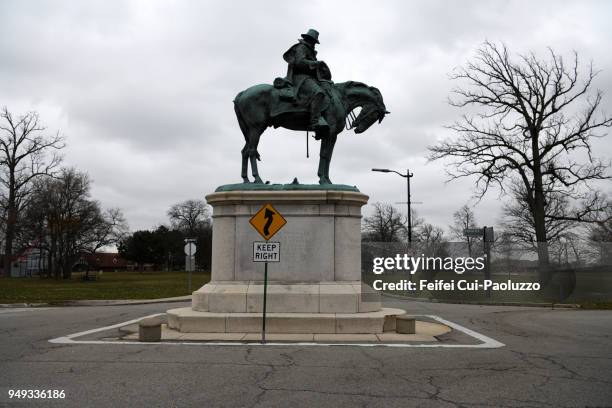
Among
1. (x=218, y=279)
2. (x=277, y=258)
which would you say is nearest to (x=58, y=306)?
(x=218, y=279)

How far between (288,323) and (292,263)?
149cm

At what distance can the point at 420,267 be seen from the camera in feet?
89.5

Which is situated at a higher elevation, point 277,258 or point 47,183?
point 47,183

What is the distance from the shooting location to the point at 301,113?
42.9 ft

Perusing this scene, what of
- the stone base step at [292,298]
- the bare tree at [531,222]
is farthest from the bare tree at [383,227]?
the stone base step at [292,298]

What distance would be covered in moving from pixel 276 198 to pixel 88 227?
51787mm

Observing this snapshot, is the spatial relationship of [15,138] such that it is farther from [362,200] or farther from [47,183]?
[362,200]

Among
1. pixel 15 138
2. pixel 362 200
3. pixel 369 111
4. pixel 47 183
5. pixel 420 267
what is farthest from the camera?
pixel 47 183

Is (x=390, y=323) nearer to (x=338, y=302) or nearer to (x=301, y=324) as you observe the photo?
(x=338, y=302)

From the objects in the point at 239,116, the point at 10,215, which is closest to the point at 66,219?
the point at 10,215

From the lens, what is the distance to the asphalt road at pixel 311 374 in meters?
6.23

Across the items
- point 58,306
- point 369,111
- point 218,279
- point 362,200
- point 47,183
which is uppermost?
point 47,183

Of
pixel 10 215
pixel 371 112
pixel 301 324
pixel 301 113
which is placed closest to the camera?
pixel 301 324

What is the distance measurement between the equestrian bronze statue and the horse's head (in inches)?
22.4
